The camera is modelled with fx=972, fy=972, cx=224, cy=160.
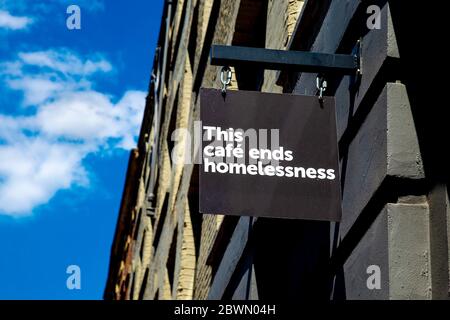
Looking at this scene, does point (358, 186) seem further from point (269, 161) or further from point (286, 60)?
point (286, 60)

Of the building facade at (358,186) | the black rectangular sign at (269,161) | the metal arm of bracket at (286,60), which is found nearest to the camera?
the building facade at (358,186)

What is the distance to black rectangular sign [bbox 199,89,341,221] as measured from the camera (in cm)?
521

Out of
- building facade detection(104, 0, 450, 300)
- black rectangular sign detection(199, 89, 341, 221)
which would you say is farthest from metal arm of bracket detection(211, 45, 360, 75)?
black rectangular sign detection(199, 89, 341, 221)

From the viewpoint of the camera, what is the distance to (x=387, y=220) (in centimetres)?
473

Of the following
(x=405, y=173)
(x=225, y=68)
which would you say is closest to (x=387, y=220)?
(x=405, y=173)

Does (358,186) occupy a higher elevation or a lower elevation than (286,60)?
lower

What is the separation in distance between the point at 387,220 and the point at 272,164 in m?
0.80

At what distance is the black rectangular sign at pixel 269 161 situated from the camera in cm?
521

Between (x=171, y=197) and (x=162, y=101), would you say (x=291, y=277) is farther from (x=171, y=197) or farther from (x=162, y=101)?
(x=162, y=101)

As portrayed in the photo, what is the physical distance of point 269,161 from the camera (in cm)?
527

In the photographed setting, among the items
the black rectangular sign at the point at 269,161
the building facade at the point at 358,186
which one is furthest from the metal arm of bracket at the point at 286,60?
the black rectangular sign at the point at 269,161

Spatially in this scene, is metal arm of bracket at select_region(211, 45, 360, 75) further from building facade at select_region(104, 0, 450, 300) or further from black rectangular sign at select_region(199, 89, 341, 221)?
black rectangular sign at select_region(199, 89, 341, 221)

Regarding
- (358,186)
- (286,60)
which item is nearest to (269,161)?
(358,186)

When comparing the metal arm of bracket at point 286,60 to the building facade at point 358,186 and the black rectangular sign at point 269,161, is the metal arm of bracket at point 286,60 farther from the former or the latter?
the black rectangular sign at point 269,161
